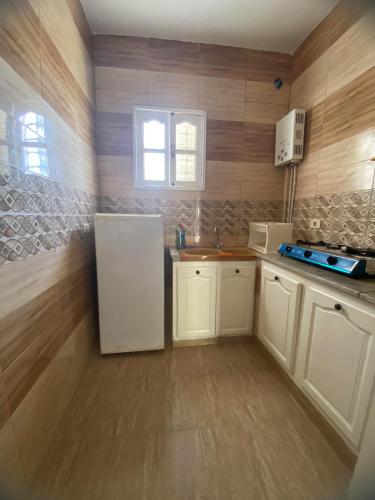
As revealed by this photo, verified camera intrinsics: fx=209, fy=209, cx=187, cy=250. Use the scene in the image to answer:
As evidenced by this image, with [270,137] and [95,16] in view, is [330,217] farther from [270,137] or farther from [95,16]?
[95,16]

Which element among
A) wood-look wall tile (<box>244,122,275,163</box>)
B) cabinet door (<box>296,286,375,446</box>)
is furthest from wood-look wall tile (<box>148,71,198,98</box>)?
cabinet door (<box>296,286,375,446</box>)

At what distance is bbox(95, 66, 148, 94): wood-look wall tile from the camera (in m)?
1.95

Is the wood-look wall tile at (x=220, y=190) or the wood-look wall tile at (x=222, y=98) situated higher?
the wood-look wall tile at (x=222, y=98)

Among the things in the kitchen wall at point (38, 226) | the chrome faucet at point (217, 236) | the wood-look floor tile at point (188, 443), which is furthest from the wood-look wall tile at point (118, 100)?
the wood-look floor tile at point (188, 443)

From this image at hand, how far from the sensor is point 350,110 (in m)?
1.52

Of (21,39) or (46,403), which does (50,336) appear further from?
(21,39)

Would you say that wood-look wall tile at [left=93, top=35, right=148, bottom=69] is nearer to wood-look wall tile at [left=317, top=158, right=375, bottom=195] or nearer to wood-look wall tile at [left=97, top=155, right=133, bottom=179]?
wood-look wall tile at [left=97, top=155, right=133, bottom=179]

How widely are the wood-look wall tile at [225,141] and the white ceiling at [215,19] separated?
0.70m

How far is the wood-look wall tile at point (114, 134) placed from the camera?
6.63 feet

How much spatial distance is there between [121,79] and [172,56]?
1.75 feet

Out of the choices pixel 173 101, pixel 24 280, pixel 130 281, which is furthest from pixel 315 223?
pixel 24 280

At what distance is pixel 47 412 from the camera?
1065mm

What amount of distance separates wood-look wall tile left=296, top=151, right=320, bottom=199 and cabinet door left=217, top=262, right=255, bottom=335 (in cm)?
89

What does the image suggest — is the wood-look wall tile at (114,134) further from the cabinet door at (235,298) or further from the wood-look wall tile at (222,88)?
the cabinet door at (235,298)
